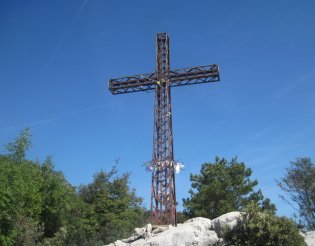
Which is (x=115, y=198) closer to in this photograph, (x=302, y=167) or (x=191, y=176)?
(x=191, y=176)

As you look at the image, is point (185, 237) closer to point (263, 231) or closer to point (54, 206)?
point (263, 231)

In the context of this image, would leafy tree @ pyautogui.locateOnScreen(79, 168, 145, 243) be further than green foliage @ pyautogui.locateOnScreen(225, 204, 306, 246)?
Yes

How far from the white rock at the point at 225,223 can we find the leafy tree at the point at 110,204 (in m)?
18.1

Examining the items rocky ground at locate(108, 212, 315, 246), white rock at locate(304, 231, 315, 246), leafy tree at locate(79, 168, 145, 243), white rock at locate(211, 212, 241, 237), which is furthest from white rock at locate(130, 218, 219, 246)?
leafy tree at locate(79, 168, 145, 243)

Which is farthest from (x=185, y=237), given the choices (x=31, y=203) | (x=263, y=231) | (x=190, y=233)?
(x=31, y=203)

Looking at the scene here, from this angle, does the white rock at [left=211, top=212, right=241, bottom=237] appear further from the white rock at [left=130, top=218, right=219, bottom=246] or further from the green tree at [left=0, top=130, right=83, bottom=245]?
the green tree at [left=0, top=130, right=83, bottom=245]

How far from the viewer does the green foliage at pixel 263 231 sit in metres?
16.1

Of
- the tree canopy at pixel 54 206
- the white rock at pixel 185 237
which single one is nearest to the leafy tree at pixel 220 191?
the tree canopy at pixel 54 206

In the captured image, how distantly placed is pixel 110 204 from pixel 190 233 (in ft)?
71.6

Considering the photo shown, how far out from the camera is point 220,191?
101ft

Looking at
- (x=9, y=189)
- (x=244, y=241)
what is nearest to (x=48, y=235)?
(x=9, y=189)

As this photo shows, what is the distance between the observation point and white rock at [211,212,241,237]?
17172mm

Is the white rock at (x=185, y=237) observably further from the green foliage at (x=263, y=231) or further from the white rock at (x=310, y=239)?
the white rock at (x=310, y=239)

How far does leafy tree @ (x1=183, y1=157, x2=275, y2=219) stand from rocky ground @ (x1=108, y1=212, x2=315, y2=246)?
40.7 ft
